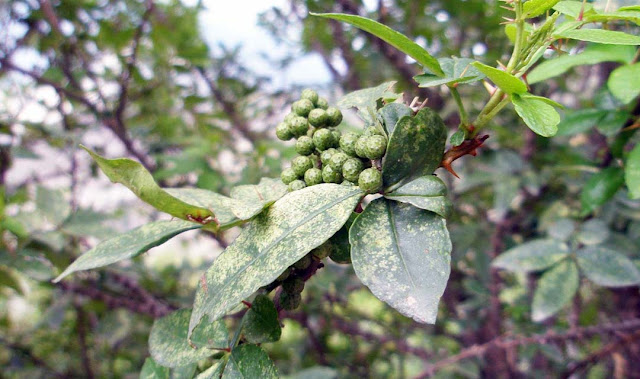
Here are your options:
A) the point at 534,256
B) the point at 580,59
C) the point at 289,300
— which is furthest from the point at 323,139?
the point at 534,256

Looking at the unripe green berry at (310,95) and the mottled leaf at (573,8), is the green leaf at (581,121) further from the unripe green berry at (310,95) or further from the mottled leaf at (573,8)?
the unripe green berry at (310,95)

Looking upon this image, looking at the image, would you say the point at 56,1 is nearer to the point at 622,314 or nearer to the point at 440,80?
the point at 440,80

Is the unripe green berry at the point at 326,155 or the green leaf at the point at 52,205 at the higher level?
the unripe green berry at the point at 326,155

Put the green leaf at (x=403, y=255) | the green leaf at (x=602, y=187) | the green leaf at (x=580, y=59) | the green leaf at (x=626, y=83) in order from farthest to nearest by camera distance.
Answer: the green leaf at (x=602, y=187) < the green leaf at (x=580, y=59) < the green leaf at (x=626, y=83) < the green leaf at (x=403, y=255)

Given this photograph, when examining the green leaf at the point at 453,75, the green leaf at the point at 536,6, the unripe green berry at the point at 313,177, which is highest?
the green leaf at the point at 536,6

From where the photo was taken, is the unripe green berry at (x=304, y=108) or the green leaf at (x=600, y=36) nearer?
the green leaf at (x=600, y=36)

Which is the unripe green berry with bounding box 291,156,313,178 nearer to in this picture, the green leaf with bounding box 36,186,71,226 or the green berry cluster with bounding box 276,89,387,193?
the green berry cluster with bounding box 276,89,387,193

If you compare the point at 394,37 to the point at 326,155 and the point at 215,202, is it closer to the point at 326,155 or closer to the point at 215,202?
the point at 326,155

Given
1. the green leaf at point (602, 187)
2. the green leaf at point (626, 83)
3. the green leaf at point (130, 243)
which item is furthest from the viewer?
the green leaf at point (602, 187)

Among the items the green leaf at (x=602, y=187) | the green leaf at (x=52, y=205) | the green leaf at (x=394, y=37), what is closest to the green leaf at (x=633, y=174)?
the green leaf at (x=602, y=187)
